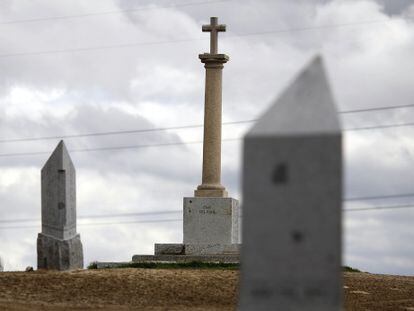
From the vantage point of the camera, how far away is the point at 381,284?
66.8 feet

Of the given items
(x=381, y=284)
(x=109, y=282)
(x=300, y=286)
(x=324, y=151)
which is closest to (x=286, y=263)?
(x=300, y=286)

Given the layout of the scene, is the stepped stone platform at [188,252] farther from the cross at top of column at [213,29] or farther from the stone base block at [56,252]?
the cross at top of column at [213,29]

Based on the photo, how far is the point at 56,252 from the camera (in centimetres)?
1888

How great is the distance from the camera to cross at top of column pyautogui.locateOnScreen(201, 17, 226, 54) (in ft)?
83.7

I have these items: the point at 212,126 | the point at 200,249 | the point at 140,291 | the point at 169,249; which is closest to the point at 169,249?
the point at 169,249

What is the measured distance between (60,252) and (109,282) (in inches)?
62.7

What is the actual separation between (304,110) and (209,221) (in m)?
18.4

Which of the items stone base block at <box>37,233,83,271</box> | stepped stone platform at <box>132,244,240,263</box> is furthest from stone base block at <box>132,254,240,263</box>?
stone base block at <box>37,233,83,271</box>

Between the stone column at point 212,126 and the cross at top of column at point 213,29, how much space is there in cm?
46

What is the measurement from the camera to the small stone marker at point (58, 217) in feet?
61.9

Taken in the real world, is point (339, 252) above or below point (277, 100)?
below

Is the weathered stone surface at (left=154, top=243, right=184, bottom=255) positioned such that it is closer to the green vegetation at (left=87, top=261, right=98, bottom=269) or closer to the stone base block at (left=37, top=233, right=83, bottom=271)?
the green vegetation at (left=87, top=261, right=98, bottom=269)

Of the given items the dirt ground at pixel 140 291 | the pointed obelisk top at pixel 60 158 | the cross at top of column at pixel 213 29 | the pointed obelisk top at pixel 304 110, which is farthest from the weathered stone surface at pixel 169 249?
the pointed obelisk top at pixel 304 110

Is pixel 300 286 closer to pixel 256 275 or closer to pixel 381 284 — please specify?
pixel 256 275
